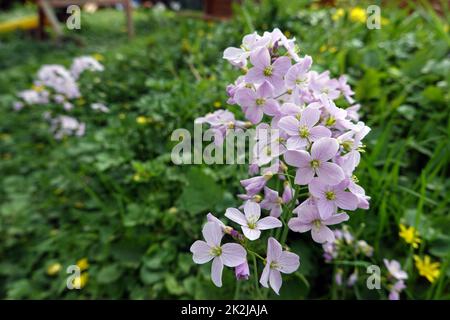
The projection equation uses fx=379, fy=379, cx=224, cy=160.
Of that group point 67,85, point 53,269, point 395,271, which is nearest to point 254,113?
point 395,271

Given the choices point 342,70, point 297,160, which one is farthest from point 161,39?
point 297,160

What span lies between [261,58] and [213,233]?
351 mm

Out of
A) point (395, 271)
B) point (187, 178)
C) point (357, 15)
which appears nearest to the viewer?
point (395, 271)

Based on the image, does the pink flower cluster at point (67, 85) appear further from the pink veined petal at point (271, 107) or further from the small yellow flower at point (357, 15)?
the small yellow flower at point (357, 15)

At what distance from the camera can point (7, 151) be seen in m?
2.74

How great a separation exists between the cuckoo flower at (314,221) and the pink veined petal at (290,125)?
142mm

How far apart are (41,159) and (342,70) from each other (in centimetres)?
192

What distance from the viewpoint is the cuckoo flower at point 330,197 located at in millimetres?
686

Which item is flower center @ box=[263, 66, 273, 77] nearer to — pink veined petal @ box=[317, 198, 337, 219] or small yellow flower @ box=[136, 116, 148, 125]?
pink veined petal @ box=[317, 198, 337, 219]

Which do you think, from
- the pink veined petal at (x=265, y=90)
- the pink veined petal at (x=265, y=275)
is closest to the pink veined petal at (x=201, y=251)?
the pink veined petal at (x=265, y=275)

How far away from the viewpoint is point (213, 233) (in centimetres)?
71

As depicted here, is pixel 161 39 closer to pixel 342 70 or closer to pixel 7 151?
pixel 7 151

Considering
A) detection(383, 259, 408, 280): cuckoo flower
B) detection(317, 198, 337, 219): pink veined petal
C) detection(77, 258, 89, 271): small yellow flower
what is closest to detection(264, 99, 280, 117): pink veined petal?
detection(317, 198, 337, 219): pink veined petal

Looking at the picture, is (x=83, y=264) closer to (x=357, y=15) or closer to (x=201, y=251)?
(x=201, y=251)
